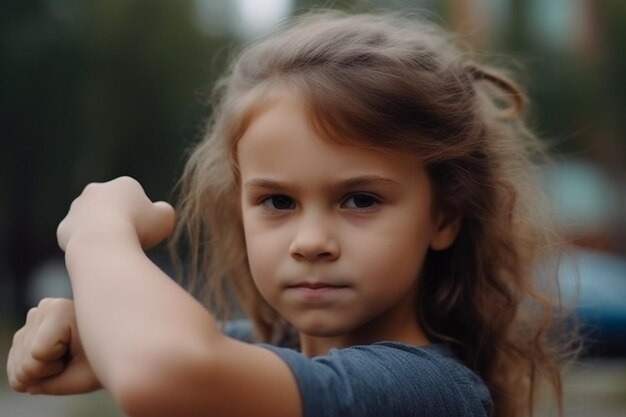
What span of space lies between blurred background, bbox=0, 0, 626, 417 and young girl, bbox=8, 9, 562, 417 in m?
9.93

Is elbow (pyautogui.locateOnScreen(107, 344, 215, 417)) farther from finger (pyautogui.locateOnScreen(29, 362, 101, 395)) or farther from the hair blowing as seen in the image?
the hair blowing

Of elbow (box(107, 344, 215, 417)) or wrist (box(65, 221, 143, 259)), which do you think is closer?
elbow (box(107, 344, 215, 417))

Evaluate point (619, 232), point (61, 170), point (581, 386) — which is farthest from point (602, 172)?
point (61, 170)

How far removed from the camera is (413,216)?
1.91 m

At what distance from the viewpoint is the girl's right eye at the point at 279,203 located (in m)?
1.86

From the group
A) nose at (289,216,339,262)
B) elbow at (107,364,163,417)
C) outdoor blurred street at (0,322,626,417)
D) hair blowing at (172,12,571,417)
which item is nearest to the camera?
elbow at (107,364,163,417)

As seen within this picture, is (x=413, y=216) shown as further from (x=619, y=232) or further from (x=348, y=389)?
(x=619, y=232)

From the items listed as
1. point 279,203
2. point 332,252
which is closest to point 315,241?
point 332,252

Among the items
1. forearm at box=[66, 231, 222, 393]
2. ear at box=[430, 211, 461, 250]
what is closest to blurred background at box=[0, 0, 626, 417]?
ear at box=[430, 211, 461, 250]

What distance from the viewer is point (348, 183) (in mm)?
1805

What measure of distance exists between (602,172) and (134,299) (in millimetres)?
12558

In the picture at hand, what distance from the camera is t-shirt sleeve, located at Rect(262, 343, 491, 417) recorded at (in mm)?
1460

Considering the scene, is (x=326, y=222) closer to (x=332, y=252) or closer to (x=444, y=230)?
(x=332, y=252)

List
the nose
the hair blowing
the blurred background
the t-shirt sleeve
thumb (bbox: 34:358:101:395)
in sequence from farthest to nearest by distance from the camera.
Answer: the blurred background < the hair blowing < the nose < thumb (bbox: 34:358:101:395) < the t-shirt sleeve
